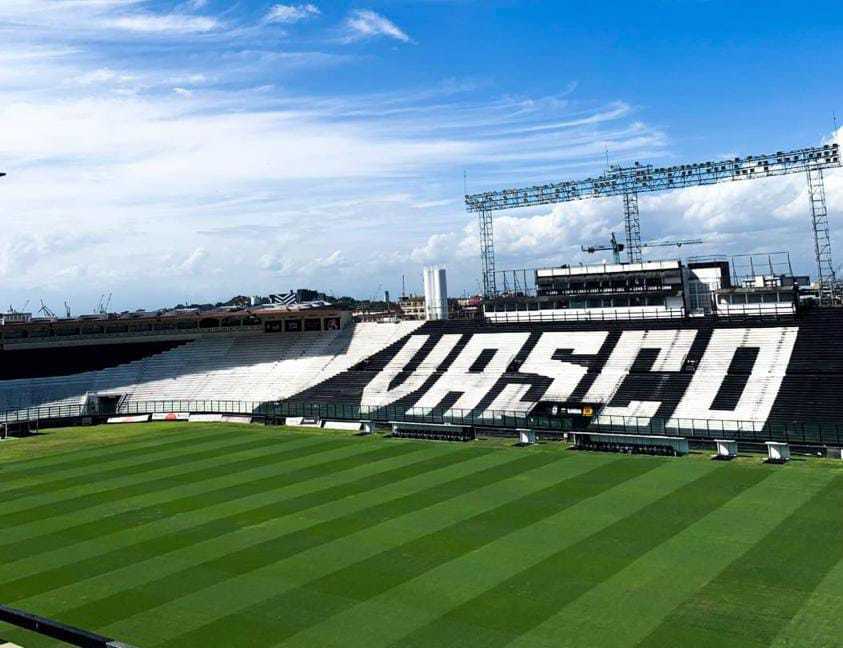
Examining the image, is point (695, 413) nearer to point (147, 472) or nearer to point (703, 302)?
point (703, 302)

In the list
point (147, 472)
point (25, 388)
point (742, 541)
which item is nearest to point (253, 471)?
point (147, 472)

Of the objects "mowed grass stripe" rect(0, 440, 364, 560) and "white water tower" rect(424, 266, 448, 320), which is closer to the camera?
"mowed grass stripe" rect(0, 440, 364, 560)

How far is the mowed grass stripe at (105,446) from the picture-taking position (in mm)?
41378

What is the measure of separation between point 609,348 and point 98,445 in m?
35.5

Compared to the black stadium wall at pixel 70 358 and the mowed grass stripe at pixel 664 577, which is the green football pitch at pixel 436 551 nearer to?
the mowed grass stripe at pixel 664 577

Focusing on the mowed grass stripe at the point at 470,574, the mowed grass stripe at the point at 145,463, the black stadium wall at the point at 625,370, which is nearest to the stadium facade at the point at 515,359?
the black stadium wall at the point at 625,370

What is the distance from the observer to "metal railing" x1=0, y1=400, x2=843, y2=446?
1470 inches

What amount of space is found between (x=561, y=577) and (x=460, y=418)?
27.6 m

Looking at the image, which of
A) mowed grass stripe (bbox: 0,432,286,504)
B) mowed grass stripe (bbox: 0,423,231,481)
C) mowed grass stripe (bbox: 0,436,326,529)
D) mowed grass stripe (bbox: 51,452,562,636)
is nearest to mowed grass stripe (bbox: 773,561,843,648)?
mowed grass stripe (bbox: 51,452,562,636)

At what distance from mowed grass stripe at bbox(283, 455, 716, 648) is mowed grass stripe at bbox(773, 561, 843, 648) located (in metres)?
4.51

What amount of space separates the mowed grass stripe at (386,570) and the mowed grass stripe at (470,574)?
1.27ft

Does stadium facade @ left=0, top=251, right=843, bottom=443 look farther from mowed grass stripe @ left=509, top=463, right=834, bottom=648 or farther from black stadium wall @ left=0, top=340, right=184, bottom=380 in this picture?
mowed grass stripe @ left=509, top=463, right=834, bottom=648

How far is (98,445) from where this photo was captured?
160ft

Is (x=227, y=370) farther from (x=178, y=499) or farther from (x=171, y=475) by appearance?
(x=178, y=499)
